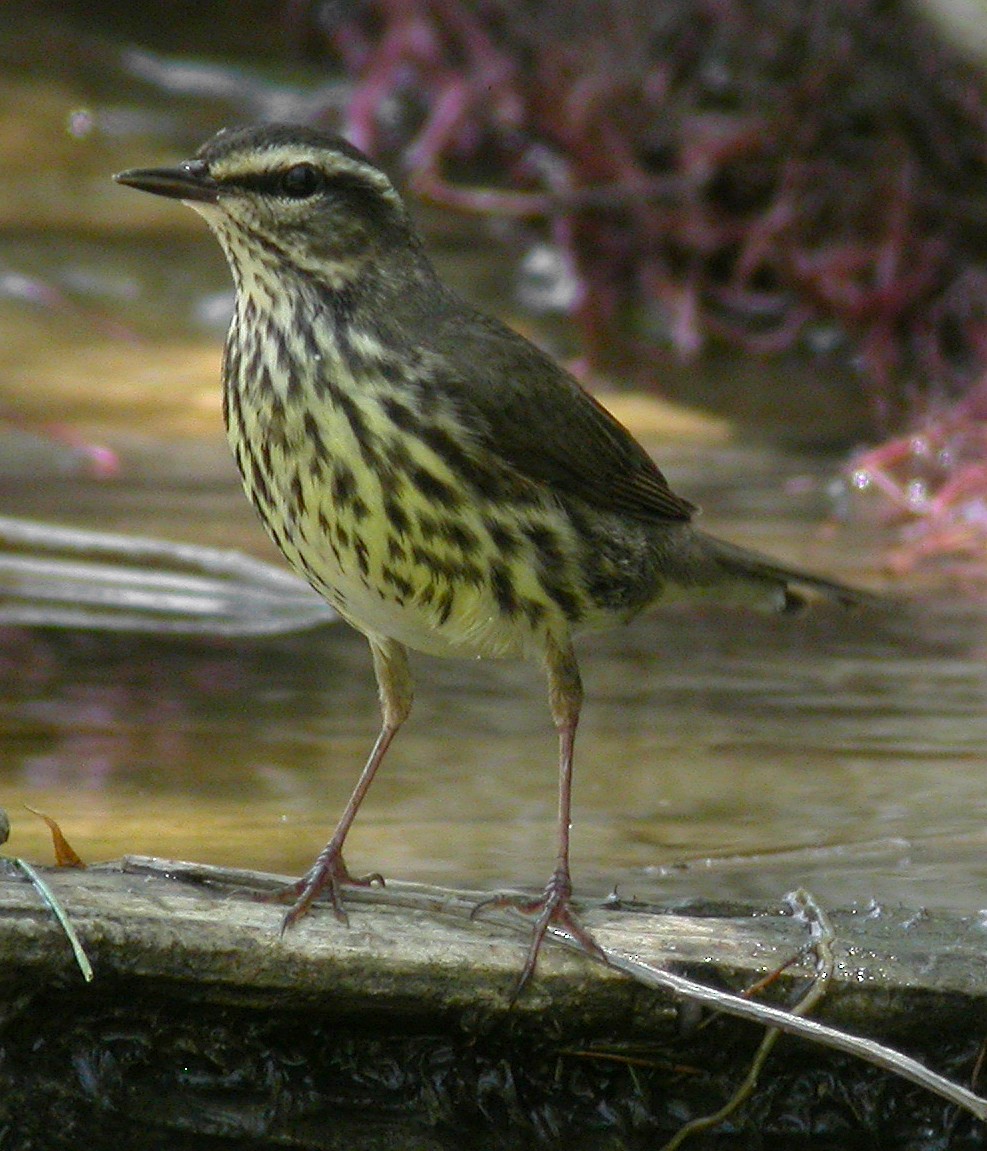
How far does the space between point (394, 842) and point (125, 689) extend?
5.33 ft

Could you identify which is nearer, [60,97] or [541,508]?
[541,508]

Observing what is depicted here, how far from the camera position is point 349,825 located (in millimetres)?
5207

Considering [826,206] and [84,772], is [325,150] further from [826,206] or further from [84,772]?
[826,206]

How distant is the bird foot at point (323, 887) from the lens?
477 cm

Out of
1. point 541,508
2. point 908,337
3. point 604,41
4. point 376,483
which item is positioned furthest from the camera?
point 604,41

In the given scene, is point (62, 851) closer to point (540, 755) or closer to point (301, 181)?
point (301, 181)

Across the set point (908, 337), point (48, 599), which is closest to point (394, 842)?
point (48, 599)

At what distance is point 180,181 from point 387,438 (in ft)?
2.29

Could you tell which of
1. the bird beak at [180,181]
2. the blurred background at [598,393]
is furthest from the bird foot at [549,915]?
the bird beak at [180,181]

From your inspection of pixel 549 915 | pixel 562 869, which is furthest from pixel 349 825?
pixel 549 915

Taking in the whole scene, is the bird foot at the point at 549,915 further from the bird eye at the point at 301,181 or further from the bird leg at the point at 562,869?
the bird eye at the point at 301,181

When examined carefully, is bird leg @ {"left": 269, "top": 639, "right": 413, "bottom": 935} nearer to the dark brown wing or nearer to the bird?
the bird

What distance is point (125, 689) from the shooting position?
7148 mm

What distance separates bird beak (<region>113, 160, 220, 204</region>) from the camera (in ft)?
16.3
